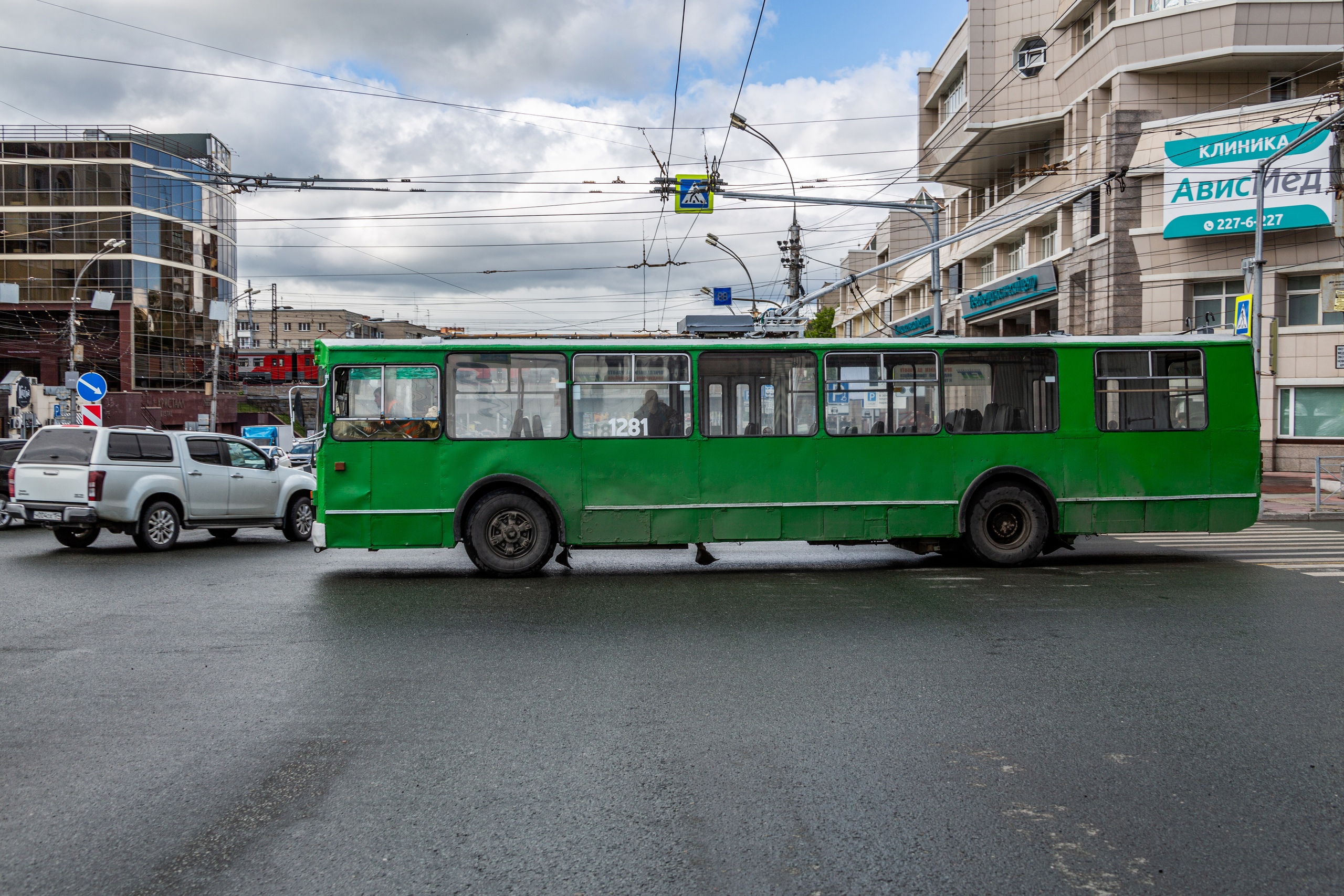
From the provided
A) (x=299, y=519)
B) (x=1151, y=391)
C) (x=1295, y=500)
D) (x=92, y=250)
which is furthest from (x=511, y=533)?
A: (x=92, y=250)

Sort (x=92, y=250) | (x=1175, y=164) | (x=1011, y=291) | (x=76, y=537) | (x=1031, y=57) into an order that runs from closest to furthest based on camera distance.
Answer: (x=76, y=537), (x=1175, y=164), (x=1031, y=57), (x=1011, y=291), (x=92, y=250)

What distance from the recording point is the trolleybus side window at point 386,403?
11766 millimetres

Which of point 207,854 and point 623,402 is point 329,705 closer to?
point 207,854

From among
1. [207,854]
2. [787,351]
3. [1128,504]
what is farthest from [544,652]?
[1128,504]

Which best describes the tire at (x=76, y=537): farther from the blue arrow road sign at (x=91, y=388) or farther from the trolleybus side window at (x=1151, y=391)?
the trolleybus side window at (x=1151, y=391)

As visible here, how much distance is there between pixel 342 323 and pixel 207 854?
135 meters

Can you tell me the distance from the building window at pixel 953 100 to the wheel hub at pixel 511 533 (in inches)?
1275

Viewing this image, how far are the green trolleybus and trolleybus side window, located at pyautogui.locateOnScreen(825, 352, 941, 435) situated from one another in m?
0.02

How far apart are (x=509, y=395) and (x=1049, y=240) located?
29.6 meters

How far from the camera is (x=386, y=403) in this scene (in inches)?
466

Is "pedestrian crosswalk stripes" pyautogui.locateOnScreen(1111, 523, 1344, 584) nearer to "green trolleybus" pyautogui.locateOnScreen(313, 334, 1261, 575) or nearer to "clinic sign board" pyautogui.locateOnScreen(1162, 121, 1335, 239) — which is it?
"green trolleybus" pyautogui.locateOnScreen(313, 334, 1261, 575)

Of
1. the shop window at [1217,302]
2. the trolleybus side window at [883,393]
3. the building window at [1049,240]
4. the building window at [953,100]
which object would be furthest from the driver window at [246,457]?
the building window at [953,100]

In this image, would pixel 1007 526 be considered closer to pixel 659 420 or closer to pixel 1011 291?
pixel 659 420

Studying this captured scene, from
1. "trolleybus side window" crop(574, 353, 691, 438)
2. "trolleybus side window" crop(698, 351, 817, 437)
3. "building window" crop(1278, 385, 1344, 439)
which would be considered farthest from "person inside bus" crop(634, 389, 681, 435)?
"building window" crop(1278, 385, 1344, 439)
